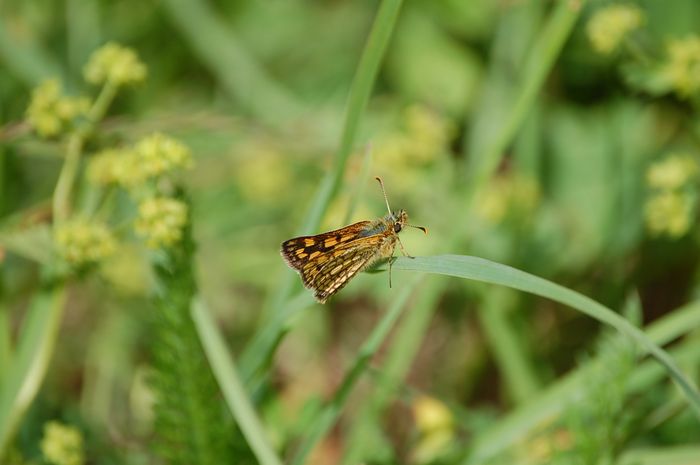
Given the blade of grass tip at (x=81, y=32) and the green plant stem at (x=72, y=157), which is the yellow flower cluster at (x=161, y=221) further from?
the blade of grass tip at (x=81, y=32)

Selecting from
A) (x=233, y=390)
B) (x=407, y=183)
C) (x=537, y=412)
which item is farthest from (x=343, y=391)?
(x=407, y=183)

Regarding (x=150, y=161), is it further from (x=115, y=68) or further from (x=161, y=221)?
(x=115, y=68)

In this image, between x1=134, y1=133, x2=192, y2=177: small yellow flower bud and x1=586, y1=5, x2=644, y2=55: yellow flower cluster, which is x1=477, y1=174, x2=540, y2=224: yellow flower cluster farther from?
x1=134, y1=133, x2=192, y2=177: small yellow flower bud

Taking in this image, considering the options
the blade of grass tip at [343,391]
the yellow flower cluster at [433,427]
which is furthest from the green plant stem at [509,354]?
the blade of grass tip at [343,391]

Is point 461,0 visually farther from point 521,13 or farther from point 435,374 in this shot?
point 435,374

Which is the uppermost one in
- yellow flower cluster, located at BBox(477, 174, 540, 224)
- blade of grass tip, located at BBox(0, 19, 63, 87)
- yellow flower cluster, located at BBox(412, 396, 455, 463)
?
blade of grass tip, located at BBox(0, 19, 63, 87)

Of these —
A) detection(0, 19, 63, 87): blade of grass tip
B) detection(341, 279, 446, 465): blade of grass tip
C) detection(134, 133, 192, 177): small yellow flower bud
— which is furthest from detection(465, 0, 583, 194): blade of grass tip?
detection(0, 19, 63, 87): blade of grass tip

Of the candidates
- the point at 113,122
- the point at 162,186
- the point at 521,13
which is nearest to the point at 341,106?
the point at 521,13

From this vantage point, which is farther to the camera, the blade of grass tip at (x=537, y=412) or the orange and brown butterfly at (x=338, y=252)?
the blade of grass tip at (x=537, y=412)
